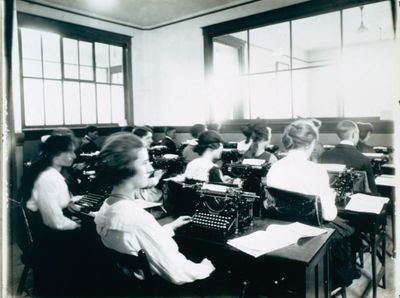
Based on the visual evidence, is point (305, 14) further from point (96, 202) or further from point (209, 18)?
point (96, 202)

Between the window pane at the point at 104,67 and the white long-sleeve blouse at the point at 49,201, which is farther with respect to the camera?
the window pane at the point at 104,67

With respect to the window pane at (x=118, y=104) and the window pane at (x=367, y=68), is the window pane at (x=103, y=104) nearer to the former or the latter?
the window pane at (x=118, y=104)

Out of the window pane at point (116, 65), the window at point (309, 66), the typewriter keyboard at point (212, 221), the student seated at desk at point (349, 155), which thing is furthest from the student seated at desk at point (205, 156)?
the window pane at point (116, 65)

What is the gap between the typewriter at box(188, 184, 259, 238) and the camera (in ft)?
6.27

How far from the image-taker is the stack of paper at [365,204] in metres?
2.31

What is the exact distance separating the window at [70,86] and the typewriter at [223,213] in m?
4.70

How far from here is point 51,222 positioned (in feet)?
7.45

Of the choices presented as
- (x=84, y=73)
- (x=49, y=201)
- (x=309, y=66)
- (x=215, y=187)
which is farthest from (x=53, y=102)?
(x=215, y=187)

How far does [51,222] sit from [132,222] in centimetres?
107

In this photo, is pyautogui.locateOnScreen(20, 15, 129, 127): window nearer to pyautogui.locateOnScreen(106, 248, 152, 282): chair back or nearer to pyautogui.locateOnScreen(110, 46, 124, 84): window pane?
pyautogui.locateOnScreen(110, 46, 124, 84): window pane

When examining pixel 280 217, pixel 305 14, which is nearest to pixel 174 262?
pixel 280 217

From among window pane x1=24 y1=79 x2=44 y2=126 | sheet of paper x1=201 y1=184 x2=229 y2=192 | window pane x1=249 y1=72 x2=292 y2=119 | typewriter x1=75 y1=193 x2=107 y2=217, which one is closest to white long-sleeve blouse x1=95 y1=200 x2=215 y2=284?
sheet of paper x1=201 y1=184 x2=229 y2=192

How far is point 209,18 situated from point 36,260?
19.1 feet

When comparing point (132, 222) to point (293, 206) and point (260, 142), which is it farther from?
point (260, 142)
